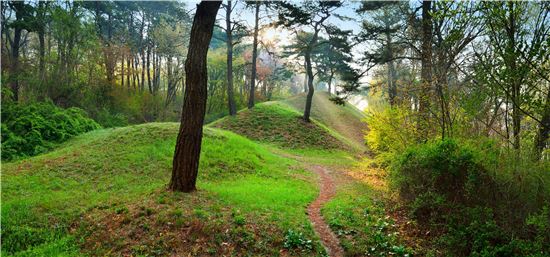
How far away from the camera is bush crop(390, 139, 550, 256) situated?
14.5 feet

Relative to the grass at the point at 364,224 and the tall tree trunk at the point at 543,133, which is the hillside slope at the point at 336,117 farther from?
the tall tree trunk at the point at 543,133

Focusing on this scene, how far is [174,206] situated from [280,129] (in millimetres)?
16787

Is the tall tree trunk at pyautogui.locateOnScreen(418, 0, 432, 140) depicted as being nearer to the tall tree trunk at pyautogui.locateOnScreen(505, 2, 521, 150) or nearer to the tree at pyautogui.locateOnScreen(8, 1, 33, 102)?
the tall tree trunk at pyautogui.locateOnScreen(505, 2, 521, 150)

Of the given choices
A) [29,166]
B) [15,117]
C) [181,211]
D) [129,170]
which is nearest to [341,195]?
[181,211]

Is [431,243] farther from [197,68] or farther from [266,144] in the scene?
[266,144]

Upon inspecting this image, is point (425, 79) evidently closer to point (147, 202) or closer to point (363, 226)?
point (363, 226)

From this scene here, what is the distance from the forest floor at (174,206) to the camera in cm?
552

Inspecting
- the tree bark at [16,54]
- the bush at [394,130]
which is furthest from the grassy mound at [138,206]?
the tree bark at [16,54]

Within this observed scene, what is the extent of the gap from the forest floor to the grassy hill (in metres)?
0.02

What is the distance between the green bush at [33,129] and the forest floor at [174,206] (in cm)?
109

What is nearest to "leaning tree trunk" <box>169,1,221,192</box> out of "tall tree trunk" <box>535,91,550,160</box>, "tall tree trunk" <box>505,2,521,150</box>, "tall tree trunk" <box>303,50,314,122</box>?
"tall tree trunk" <box>505,2,521,150</box>

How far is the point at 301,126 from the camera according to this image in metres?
23.9

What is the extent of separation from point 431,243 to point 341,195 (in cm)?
406

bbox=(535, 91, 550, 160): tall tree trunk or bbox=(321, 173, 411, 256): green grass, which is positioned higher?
bbox=(535, 91, 550, 160): tall tree trunk
